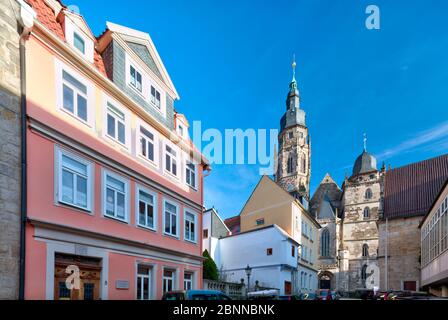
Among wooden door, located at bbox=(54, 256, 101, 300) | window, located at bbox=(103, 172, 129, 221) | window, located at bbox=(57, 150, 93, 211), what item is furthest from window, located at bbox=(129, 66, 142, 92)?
wooden door, located at bbox=(54, 256, 101, 300)

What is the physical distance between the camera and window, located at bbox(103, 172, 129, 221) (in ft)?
42.7

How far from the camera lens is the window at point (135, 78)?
1581cm

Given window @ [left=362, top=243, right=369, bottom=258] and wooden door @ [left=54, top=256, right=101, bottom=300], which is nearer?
wooden door @ [left=54, top=256, right=101, bottom=300]

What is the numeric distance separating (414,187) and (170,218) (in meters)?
40.1

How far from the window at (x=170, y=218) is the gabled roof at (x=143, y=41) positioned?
6.40 m

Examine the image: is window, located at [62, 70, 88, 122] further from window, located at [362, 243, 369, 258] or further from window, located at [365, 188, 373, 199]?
window, located at [365, 188, 373, 199]

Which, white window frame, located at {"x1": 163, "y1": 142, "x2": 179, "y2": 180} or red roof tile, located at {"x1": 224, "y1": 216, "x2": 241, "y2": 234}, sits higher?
white window frame, located at {"x1": 163, "y1": 142, "x2": 179, "y2": 180}

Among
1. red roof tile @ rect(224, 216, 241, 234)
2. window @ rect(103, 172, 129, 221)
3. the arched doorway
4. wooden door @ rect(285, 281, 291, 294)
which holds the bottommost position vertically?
the arched doorway

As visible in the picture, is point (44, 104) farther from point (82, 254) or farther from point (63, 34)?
point (82, 254)

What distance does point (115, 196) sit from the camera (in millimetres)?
13562

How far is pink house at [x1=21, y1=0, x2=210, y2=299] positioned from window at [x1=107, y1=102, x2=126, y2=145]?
50 millimetres

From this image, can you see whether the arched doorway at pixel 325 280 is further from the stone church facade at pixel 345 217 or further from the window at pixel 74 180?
the window at pixel 74 180

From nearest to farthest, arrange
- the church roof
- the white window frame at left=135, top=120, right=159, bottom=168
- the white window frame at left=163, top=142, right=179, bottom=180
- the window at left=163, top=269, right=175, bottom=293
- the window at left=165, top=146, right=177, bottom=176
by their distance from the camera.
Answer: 1. the white window frame at left=135, top=120, right=159, bottom=168
2. the window at left=163, top=269, right=175, bottom=293
3. the white window frame at left=163, top=142, right=179, bottom=180
4. the window at left=165, top=146, right=177, bottom=176
5. the church roof

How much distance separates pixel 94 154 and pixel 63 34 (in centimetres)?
445
